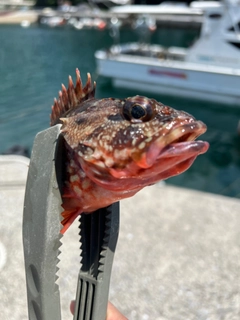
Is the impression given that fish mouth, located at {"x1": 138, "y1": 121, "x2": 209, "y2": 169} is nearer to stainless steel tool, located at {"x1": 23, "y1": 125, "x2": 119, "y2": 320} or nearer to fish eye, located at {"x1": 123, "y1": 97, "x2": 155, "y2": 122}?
fish eye, located at {"x1": 123, "y1": 97, "x2": 155, "y2": 122}

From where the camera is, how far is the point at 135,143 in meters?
1.33

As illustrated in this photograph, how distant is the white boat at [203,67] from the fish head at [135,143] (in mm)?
12697

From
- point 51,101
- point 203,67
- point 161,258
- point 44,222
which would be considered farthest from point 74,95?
point 51,101

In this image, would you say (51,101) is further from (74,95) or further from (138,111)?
(138,111)

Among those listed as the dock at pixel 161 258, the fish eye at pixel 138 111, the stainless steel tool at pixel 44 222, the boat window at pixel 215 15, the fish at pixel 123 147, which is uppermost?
the fish eye at pixel 138 111

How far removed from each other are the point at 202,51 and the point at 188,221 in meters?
11.9

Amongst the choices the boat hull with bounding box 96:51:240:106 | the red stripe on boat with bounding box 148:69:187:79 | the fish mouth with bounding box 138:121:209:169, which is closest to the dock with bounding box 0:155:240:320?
the fish mouth with bounding box 138:121:209:169

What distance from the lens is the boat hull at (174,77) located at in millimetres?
13625

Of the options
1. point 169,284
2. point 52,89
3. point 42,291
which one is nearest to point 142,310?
point 169,284

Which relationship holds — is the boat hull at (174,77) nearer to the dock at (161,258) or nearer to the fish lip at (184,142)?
the dock at (161,258)

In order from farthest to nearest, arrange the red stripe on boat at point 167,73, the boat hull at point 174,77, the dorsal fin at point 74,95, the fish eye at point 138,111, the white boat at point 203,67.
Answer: the red stripe on boat at point 167,73
the white boat at point 203,67
the boat hull at point 174,77
the dorsal fin at point 74,95
the fish eye at point 138,111

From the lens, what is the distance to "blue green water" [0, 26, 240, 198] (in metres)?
9.73

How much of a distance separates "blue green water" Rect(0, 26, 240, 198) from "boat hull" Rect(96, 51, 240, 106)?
0.33m

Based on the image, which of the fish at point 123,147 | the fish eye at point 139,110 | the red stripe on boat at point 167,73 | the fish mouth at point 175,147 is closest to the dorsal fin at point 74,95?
the fish at point 123,147
